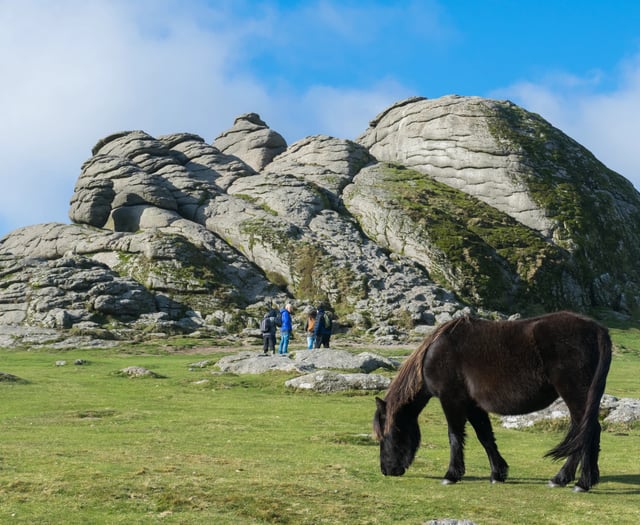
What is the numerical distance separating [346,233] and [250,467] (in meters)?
76.9

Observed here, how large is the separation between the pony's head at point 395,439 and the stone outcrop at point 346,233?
52246mm

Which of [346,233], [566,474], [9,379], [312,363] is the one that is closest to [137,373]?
[9,379]

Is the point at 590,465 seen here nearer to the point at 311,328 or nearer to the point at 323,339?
the point at 311,328

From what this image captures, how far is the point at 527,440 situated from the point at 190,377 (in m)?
19.0

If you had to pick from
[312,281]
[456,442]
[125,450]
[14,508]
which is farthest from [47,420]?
[312,281]

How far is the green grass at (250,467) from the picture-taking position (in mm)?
11500

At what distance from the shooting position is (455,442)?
1458 centimetres

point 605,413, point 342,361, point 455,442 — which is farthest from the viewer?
point 342,361

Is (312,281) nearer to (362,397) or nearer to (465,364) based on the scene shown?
(362,397)

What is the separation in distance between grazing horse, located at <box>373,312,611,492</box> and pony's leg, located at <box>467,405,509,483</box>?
19 millimetres

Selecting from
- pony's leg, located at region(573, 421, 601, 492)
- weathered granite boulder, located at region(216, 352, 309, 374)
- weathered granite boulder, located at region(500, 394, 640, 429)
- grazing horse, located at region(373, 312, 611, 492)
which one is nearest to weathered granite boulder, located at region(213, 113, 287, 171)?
weathered granite boulder, located at region(216, 352, 309, 374)

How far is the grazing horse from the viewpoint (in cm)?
1334

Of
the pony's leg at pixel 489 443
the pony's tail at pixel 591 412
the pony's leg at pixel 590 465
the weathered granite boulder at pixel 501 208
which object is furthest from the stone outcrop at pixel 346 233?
the pony's tail at pixel 591 412

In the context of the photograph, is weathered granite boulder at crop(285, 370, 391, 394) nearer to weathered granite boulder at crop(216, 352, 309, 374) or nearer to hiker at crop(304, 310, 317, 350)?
weathered granite boulder at crop(216, 352, 309, 374)
